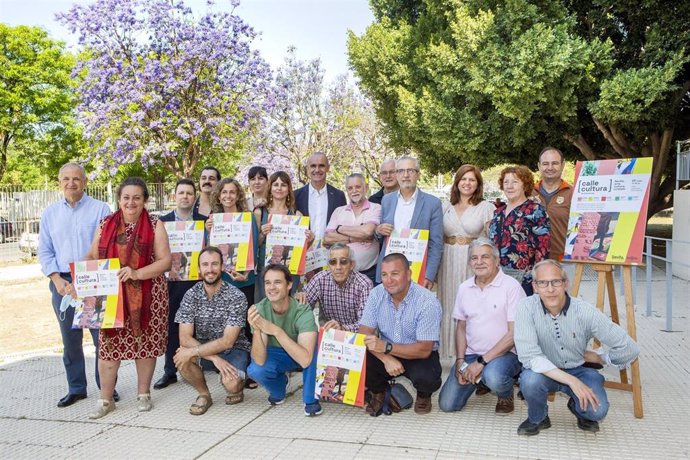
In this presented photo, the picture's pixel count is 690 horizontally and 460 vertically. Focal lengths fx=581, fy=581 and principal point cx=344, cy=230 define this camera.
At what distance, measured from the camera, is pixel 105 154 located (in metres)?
17.0

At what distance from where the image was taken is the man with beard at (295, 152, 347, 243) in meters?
5.61

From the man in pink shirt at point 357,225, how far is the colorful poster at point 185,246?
1115 mm

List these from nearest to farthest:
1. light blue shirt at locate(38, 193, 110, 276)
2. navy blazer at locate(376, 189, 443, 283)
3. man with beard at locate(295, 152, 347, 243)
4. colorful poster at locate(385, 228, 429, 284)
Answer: light blue shirt at locate(38, 193, 110, 276) < colorful poster at locate(385, 228, 429, 284) < navy blazer at locate(376, 189, 443, 283) < man with beard at locate(295, 152, 347, 243)

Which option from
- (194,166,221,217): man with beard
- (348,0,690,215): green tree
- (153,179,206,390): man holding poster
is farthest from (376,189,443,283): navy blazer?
(348,0,690,215): green tree

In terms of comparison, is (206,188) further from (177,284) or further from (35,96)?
(35,96)

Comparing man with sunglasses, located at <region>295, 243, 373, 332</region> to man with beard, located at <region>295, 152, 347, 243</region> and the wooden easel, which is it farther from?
the wooden easel

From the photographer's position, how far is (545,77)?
11.2 meters

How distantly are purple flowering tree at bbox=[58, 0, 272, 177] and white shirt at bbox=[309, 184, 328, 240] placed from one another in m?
11.1

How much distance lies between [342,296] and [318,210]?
1282 millimetres

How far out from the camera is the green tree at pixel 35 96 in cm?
2838

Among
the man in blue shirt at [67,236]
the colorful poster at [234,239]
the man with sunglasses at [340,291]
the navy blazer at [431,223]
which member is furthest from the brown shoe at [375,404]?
the man in blue shirt at [67,236]

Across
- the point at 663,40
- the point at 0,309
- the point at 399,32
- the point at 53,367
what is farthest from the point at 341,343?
the point at 399,32

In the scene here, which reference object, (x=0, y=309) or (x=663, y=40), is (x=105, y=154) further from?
(x=663, y=40)

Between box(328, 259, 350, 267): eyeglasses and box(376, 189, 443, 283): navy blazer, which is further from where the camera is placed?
box(376, 189, 443, 283): navy blazer
